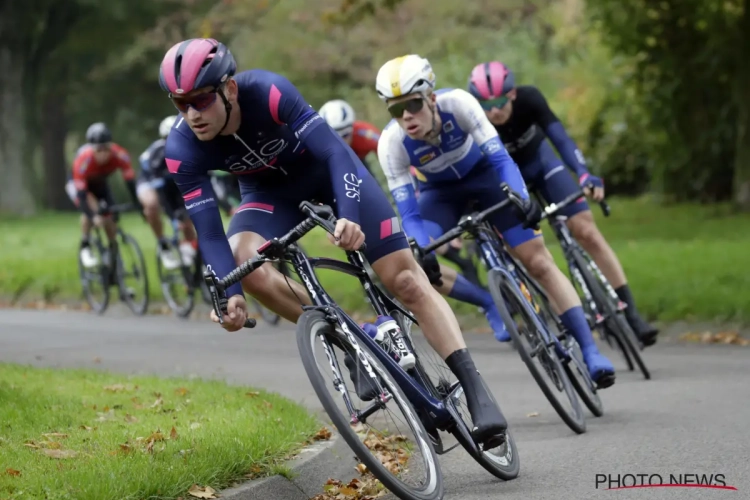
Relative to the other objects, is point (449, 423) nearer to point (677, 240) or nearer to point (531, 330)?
point (531, 330)

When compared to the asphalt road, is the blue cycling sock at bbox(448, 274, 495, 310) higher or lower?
higher

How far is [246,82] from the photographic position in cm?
624

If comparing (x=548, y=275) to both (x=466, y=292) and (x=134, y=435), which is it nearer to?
(x=466, y=292)

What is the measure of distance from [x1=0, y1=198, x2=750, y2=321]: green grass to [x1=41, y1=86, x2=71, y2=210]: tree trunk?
25187 millimetres

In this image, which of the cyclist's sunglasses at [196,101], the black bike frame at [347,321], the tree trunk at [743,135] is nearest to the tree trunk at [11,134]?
the tree trunk at [743,135]

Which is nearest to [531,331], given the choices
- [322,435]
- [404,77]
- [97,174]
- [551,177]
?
[322,435]

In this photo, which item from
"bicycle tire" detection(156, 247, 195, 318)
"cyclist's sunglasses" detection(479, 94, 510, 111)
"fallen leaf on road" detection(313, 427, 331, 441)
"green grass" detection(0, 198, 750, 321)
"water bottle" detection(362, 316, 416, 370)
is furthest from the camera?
"bicycle tire" detection(156, 247, 195, 318)

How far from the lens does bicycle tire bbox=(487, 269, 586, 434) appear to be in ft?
24.2

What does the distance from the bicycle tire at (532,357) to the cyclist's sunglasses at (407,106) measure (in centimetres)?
102

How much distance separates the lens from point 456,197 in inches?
363

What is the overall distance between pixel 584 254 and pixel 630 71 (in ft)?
68.6

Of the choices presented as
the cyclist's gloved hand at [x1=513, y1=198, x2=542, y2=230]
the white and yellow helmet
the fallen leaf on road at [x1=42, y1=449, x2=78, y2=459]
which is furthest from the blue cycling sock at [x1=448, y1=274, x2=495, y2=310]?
the fallen leaf on road at [x1=42, y1=449, x2=78, y2=459]

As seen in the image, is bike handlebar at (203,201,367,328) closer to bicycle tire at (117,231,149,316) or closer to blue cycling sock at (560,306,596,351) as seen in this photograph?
blue cycling sock at (560,306,596,351)

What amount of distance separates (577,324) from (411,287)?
230cm
